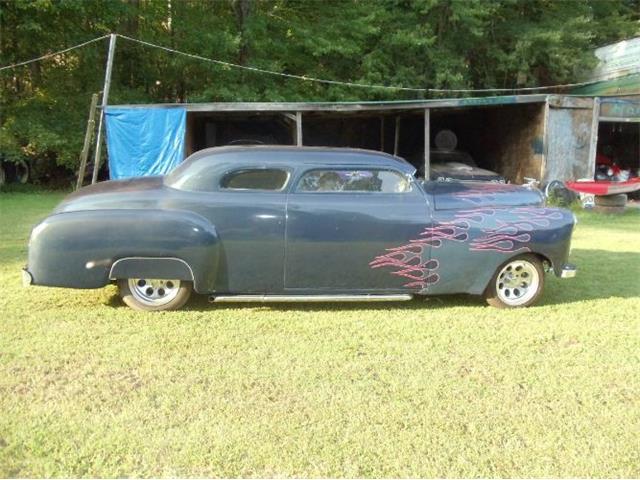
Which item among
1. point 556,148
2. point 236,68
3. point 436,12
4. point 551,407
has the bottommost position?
point 551,407

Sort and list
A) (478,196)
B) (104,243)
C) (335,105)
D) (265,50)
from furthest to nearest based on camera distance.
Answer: (265,50)
(335,105)
(478,196)
(104,243)

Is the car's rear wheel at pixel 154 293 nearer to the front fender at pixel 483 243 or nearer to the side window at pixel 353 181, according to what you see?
the side window at pixel 353 181

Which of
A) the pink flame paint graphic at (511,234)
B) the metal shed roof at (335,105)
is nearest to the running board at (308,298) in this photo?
the pink flame paint graphic at (511,234)

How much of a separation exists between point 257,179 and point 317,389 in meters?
2.14

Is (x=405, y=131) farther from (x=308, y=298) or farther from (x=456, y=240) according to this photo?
(x=308, y=298)

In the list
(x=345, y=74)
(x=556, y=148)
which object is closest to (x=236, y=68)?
(x=345, y=74)

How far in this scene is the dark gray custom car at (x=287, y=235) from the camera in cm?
472

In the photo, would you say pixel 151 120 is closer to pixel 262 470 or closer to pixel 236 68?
pixel 236 68

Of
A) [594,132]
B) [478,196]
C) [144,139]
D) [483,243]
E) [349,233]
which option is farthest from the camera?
[594,132]

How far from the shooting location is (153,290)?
5070mm

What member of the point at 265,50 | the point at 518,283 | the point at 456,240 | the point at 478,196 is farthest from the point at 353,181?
the point at 265,50

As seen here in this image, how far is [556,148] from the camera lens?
589 inches

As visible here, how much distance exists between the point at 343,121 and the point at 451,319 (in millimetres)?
16385

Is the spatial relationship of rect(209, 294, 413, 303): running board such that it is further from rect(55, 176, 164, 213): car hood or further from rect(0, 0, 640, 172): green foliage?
rect(0, 0, 640, 172): green foliage
